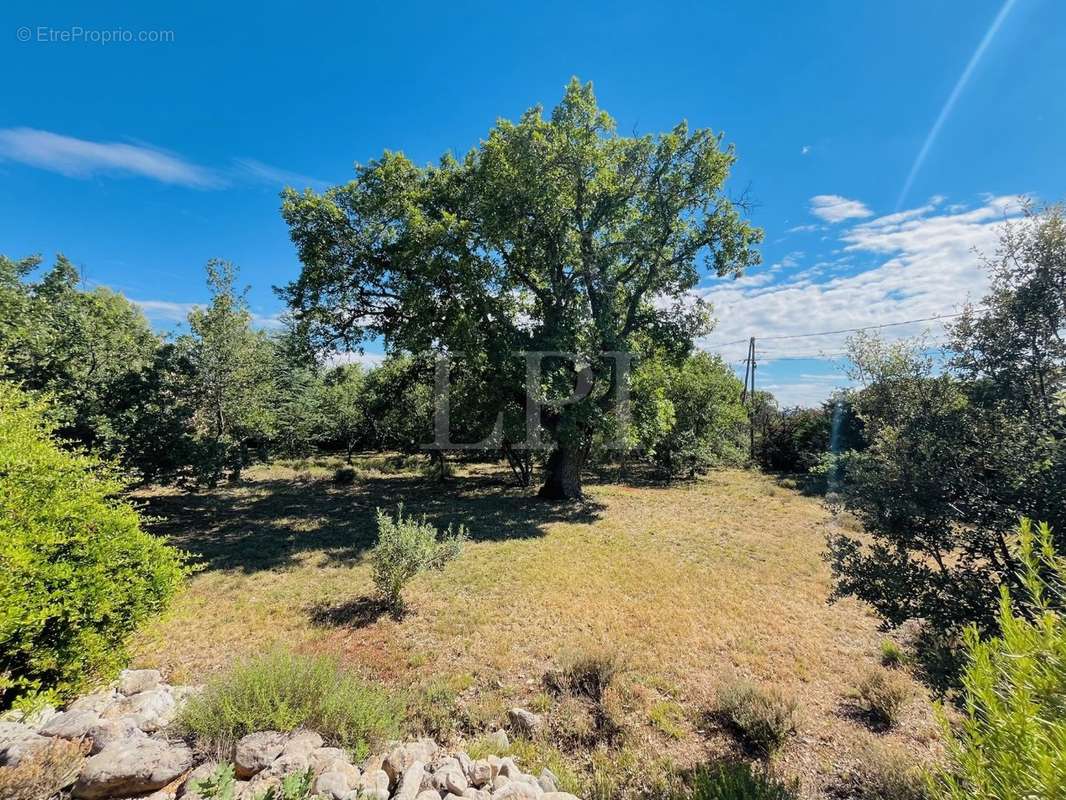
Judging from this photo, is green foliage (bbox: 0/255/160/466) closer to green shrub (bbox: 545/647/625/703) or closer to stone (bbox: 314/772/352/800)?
stone (bbox: 314/772/352/800)

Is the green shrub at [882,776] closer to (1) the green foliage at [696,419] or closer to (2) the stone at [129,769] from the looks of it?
(2) the stone at [129,769]

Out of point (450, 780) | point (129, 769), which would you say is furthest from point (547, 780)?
point (129, 769)

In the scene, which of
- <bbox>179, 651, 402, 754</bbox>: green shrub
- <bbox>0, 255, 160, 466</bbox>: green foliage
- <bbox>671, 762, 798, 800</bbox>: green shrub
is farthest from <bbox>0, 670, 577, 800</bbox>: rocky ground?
<bbox>0, 255, 160, 466</bbox>: green foliage

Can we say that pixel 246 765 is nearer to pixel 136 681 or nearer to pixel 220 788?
pixel 220 788

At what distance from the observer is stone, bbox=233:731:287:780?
296cm

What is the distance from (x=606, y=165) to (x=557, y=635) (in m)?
12.6

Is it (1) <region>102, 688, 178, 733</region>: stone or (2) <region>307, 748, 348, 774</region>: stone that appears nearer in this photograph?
(2) <region>307, 748, 348, 774</region>: stone

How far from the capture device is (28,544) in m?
3.04

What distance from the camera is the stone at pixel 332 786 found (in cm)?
275

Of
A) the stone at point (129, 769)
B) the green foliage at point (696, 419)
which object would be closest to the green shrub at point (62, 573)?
the stone at point (129, 769)

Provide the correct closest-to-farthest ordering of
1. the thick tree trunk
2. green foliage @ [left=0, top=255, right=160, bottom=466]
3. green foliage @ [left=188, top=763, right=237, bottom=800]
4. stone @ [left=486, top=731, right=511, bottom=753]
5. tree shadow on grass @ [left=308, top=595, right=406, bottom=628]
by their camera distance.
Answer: green foliage @ [left=188, top=763, right=237, bottom=800] → stone @ [left=486, top=731, right=511, bottom=753] → tree shadow on grass @ [left=308, top=595, right=406, bottom=628] → green foliage @ [left=0, top=255, right=160, bottom=466] → the thick tree trunk

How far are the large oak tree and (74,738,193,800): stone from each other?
9.64 meters

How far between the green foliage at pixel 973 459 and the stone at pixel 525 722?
341 centimetres

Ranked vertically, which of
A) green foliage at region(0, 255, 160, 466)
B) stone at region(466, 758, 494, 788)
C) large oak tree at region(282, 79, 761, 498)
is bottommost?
stone at region(466, 758, 494, 788)
